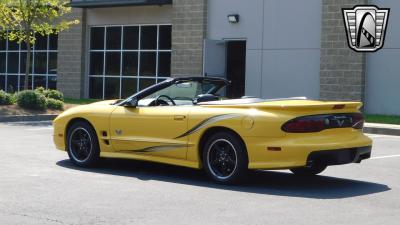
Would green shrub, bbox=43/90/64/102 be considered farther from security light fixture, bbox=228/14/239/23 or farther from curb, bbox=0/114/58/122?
security light fixture, bbox=228/14/239/23

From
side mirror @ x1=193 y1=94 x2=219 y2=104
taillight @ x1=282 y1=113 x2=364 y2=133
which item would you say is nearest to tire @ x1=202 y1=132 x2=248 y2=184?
taillight @ x1=282 y1=113 x2=364 y2=133

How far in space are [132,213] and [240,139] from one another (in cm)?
226

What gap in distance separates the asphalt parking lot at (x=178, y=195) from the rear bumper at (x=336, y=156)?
36 cm

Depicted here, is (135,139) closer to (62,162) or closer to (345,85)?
(62,162)

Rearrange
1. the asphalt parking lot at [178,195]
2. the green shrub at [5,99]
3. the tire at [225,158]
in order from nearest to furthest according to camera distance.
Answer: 1. the asphalt parking lot at [178,195]
2. the tire at [225,158]
3. the green shrub at [5,99]

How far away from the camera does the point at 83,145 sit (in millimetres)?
11016

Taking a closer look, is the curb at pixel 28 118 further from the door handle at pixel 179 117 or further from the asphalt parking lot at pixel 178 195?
the door handle at pixel 179 117

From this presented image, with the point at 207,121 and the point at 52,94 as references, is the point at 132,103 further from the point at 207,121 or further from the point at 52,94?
the point at 52,94

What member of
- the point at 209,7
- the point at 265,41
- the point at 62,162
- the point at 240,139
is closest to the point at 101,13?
the point at 209,7

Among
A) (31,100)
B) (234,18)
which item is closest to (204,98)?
(31,100)

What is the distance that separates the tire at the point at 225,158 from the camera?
926 cm

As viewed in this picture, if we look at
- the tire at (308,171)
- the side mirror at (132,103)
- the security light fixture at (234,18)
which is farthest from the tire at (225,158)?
the security light fixture at (234,18)

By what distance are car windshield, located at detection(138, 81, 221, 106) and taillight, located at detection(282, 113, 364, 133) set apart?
1.98 metres

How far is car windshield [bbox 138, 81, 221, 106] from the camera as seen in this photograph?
10.6 metres
